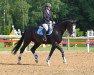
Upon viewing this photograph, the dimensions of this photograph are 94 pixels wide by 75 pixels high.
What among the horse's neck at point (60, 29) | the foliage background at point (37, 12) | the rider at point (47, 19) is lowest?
the foliage background at point (37, 12)

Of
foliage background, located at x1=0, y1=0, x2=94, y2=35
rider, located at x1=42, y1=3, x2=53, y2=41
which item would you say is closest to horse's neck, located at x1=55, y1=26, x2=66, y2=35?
rider, located at x1=42, y1=3, x2=53, y2=41

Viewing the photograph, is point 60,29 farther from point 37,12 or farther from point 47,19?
point 37,12

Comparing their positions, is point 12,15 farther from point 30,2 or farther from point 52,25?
point 52,25

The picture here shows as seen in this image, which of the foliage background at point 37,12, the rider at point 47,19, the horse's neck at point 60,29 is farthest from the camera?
the foliage background at point 37,12

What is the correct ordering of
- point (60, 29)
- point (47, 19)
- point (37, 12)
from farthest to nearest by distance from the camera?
point (37, 12) < point (60, 29) < point (47, 19)

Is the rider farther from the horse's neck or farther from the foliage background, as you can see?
the foliage background

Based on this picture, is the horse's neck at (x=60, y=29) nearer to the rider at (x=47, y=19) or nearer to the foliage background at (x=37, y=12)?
the rider at (x=47, y=19)

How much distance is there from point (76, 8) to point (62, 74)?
6339 centimetres

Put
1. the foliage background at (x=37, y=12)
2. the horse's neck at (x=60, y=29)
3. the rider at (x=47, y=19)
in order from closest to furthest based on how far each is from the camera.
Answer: the rider at (x=47, y=19), the horse's neck at (x=60, y=29), the foliage background at (x=37, y=12)

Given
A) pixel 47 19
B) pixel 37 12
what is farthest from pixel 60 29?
pixel 37 12

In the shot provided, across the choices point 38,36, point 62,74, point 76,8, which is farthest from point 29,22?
point 62,74

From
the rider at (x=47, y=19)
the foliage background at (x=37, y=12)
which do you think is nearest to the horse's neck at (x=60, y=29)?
the rider at (x=47, y=19)

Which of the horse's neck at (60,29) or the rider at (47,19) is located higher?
the rider at (47,19)

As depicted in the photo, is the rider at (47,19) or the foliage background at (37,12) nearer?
the rider at (47,19)
